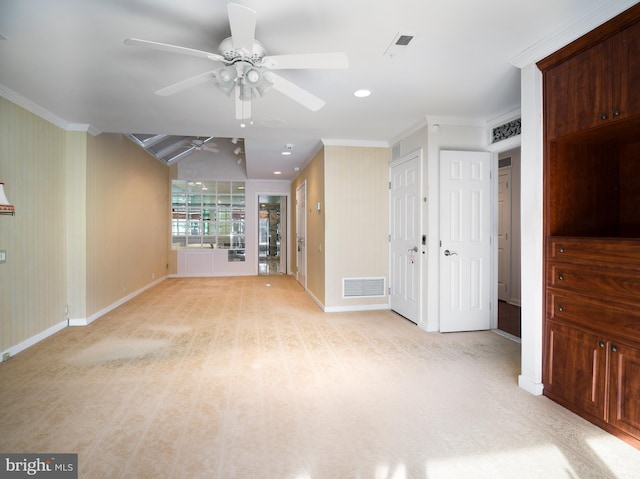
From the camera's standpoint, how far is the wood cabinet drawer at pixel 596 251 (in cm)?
197

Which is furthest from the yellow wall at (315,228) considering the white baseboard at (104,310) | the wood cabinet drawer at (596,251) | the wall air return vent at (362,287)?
the wood cabinet drawer at (596,251)

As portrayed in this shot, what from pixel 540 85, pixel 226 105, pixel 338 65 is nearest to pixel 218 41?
pixel 338 65

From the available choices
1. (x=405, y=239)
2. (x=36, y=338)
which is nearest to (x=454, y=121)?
(x=405, y=239)

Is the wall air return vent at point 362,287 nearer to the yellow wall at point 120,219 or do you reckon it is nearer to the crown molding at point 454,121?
the crown molding at point 454,121

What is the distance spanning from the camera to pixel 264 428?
215 centimetres

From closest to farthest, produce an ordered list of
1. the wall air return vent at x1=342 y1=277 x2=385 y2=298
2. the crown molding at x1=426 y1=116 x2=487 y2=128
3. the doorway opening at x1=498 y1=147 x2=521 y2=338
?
the crown molding at x1=426 y1=116 x2=487 y2=128
the wall air return vent at x1=342 y1=277 x2=385 y2=298
the doorway opening at x1=498 y1=147 x2=521 y2=338

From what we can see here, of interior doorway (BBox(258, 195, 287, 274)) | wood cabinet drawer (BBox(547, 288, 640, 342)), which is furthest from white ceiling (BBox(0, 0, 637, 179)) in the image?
interior doorway (BBox(258, 195, 287, 274))

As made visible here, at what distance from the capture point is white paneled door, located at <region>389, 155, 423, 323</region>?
4492 mm

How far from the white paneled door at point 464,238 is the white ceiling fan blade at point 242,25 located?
9.30 ft

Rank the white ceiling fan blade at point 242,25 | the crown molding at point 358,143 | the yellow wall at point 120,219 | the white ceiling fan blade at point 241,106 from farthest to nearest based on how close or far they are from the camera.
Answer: the crown molding at point 358,143
the yellow wall at point 120,219
the white ceiling fan blade at point 241,106
the white ceiling fan blade at point 242,25

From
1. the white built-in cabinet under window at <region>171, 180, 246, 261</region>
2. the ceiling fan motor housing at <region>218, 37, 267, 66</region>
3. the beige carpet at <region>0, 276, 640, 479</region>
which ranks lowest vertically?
the beige carpet at <region>0, 276, 640, 479</region>

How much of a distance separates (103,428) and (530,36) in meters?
3.83

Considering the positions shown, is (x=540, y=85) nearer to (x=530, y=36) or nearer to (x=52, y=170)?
(x=530, y=36)

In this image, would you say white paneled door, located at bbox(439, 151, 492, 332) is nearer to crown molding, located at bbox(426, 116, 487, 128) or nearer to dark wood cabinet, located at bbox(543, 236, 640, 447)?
crown molding, located at bbox(426, 116, 487, 128)
